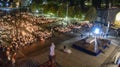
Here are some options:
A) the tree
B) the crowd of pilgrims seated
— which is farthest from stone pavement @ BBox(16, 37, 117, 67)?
the tree

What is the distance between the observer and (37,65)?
31.6 metres

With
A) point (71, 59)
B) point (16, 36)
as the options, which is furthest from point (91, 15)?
point (71, 59)

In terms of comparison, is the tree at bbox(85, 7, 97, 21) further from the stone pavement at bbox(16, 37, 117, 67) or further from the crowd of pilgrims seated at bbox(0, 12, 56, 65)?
the stone pavement at bbox(16, 37, 117, 67)

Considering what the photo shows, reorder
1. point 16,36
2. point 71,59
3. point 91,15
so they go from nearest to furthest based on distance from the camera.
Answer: point 71,59, point 16,36, point 91,15

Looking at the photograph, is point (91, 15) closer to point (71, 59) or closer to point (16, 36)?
point (16, 36)

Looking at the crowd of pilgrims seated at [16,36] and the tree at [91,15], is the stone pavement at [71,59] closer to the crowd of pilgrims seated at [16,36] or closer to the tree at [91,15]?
the crowd of pilgrims seated at [16,36]

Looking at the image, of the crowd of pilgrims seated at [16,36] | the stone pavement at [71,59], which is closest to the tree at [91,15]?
the crowd of pilgrims seated at [16,36]

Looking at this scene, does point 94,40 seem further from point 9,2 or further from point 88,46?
point 9,2

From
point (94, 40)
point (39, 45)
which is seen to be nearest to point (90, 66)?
point (94, 40)

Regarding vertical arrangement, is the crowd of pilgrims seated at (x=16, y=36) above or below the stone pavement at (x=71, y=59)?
above

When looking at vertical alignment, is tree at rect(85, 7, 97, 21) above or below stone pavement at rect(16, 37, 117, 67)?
above

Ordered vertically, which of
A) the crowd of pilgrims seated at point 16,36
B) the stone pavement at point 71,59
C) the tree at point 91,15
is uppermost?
the tree at point 91,15

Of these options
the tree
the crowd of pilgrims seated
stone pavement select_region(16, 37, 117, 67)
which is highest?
the tree

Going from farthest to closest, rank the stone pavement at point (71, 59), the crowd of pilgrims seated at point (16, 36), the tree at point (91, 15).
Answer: the tree at point (91, 15), the crowd of pilgrims seated at point (16, 36), the stone pavement at point (71, 59)
